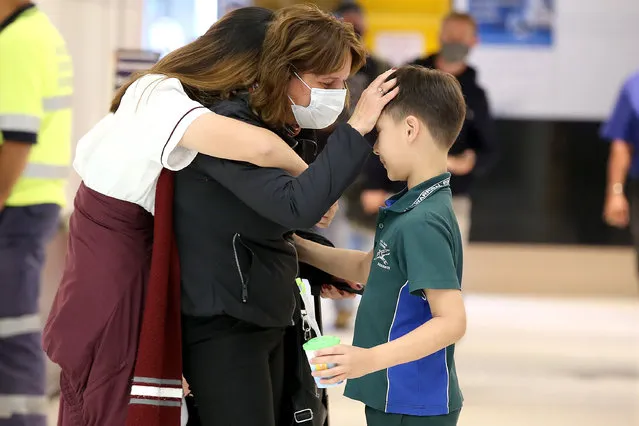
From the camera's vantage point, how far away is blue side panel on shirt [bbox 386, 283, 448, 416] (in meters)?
2.07

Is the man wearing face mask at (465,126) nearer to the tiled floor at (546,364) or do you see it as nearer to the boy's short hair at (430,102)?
the tiled floor at (546,364)

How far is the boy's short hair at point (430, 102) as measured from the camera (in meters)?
2.08

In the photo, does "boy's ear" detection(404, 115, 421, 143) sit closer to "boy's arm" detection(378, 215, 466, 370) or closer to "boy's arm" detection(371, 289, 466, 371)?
"boy's arm" detection(378, 215, 466, 370)

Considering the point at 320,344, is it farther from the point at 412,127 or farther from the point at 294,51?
the point at 294,51

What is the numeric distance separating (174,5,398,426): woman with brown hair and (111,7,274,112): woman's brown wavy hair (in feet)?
0.09

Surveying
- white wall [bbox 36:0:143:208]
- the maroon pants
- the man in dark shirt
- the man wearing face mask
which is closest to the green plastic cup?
the maroon pants

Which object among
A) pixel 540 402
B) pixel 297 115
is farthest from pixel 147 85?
pixel 540 402

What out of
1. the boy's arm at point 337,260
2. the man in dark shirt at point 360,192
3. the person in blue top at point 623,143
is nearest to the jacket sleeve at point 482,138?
the man in dark shirt at point 360,192

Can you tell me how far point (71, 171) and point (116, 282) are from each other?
2.36 meters

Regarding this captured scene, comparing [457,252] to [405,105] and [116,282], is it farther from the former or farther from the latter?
[116,282]

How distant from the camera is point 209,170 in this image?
6.82ft

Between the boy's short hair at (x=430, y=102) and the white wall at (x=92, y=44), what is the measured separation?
249 centimetres

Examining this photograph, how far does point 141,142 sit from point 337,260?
0.60m

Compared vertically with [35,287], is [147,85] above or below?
above
